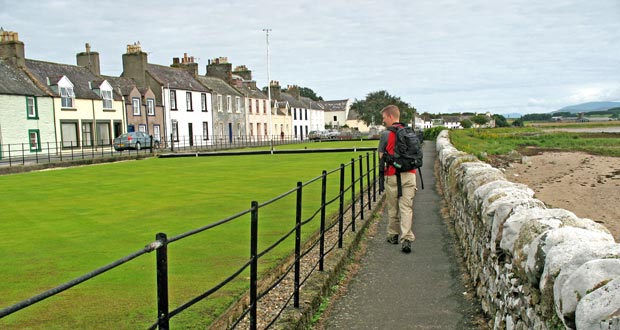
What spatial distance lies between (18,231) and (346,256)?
595 cm

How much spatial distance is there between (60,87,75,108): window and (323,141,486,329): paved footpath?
116ft

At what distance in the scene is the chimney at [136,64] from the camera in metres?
48.4

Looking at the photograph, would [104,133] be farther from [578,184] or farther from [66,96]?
[578,184]

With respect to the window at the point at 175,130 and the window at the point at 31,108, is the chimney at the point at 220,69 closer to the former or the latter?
the window at the point at 175,130

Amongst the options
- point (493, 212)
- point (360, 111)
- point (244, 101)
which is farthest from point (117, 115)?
point (360, 111)

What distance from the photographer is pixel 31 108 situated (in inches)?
1409

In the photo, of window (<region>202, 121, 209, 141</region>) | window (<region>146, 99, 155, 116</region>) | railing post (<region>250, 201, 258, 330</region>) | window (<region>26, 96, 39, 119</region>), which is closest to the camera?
railing post (<region>250, 201, 258, 330</region>)

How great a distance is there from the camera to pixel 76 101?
3953 cm

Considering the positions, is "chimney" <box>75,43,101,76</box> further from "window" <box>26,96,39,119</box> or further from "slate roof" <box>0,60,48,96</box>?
"window" <box>26,96,39,119</box>

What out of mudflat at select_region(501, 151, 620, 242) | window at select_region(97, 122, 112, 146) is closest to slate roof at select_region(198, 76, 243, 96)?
window at select_region(97, 122, 112, 146)

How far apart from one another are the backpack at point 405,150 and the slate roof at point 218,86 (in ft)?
170

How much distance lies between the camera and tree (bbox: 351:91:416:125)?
340 feet

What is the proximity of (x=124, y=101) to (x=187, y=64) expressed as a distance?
47.7ft

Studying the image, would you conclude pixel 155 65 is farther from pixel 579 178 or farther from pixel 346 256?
pixel 346 256
